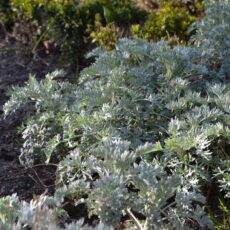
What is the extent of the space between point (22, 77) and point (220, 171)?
2.63 metres

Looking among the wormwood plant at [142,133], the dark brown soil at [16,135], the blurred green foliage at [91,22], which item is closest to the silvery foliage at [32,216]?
the wormwood plant at [142,133]

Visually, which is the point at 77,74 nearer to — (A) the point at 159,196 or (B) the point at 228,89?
(B) the point at 228,89

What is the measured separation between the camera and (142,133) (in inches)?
127

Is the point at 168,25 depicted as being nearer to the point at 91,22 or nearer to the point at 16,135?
the point at 91,22

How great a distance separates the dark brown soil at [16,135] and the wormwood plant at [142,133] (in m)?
0.09

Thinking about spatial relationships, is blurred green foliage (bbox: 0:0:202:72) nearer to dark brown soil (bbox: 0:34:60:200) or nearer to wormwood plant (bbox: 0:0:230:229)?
dark brown soil (bbox: 0:34:60:200)

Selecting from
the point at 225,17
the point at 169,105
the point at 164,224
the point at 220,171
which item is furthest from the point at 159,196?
the point at 225,17

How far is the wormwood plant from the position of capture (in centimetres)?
248

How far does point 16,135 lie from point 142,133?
1151mm

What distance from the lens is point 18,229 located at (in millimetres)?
2189

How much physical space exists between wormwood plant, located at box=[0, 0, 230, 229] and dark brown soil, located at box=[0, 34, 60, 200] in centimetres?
9

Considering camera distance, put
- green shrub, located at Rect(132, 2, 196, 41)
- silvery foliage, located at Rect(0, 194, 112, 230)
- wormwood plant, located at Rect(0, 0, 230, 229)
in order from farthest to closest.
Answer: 1. green shrub, located at Rect(132, 2, 196, 41)
2. wormwood plant, located at Rect(0, 0, 230, 229)
3. silvery foliage, located at Rect(0, 194, 112, 230)

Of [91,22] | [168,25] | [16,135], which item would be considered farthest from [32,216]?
[91,22]

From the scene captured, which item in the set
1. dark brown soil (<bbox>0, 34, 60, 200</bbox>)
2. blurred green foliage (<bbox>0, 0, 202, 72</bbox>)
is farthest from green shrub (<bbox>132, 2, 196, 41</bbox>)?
dark brown soil (<bbox>0, 34, 60, 200</bbox>)
